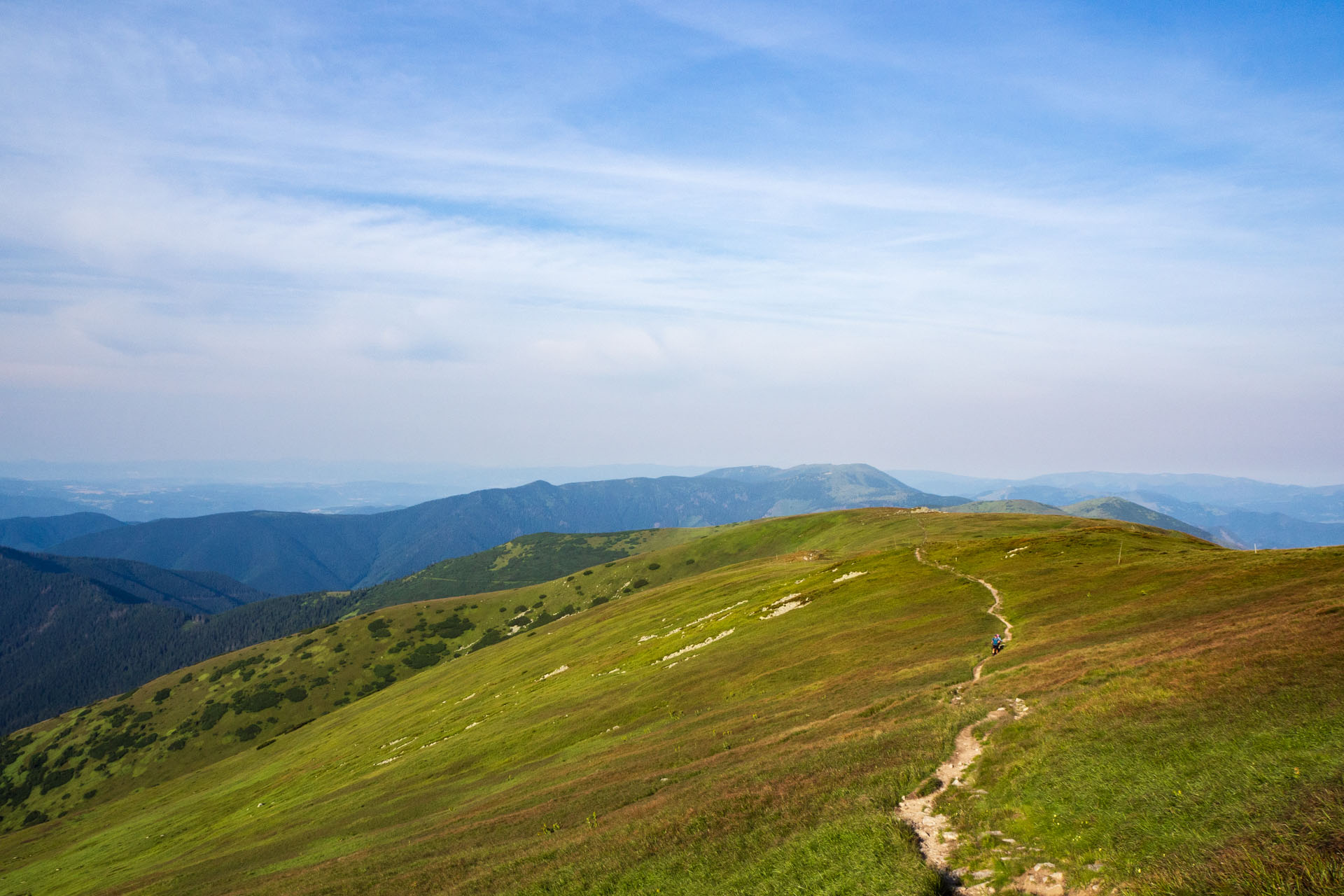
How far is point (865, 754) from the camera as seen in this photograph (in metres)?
34.4

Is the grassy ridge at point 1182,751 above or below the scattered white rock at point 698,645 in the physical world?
above

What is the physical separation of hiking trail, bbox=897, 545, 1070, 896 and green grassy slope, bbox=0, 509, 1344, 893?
562 mm

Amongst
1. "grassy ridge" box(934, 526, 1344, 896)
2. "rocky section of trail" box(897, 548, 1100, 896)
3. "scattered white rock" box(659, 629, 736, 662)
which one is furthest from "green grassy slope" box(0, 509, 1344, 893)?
"scattered white rock" box(659, 629, 736, 662)

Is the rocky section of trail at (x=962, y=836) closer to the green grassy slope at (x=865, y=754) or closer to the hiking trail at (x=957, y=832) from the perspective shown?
the hiking trail at (x=957, y=832)

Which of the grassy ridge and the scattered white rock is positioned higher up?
the grassy ridge

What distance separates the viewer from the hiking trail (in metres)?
20.6

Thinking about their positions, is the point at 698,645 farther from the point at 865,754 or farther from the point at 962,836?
the point at 962,836

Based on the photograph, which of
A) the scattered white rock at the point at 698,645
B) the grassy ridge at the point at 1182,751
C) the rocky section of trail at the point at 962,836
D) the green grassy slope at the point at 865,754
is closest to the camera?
the grassy ridge at the point at 1182,751

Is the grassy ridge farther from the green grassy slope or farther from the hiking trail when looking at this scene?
the hiking trail

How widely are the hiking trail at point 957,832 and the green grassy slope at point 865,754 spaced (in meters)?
0.56

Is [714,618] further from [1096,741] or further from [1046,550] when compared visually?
[1096,741]

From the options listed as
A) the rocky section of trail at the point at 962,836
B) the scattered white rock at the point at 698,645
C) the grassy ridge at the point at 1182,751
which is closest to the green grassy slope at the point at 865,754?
the grassy ridge at the point at 1182,751

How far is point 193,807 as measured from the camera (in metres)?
120

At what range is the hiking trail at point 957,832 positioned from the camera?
67.7 ft
